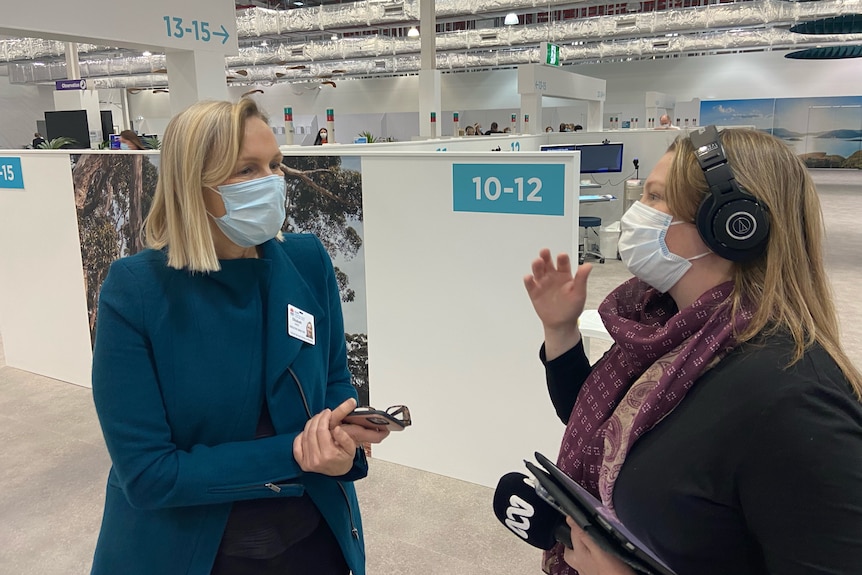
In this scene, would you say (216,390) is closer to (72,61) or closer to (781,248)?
(781,248)

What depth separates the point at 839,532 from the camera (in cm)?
77

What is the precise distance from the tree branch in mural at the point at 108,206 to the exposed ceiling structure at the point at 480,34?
284 inches

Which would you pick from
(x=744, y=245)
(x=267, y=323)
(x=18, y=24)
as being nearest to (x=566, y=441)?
(x=744, y=245)

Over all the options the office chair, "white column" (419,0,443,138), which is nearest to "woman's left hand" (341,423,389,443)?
"white column" (419,0,443,138)

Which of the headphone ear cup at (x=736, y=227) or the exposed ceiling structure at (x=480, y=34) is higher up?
the exposed ceiling structure at (x=480, y=34)

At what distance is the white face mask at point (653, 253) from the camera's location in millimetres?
1083

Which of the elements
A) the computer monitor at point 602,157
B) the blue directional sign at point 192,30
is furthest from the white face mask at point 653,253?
the computer monitor at point 602,157

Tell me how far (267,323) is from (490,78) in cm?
1921

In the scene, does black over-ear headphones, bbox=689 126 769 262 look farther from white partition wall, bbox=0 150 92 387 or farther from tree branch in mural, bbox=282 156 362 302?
white partition wall, bbox=0 150 92 387

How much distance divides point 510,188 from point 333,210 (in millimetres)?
987

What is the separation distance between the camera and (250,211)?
4.14 ft

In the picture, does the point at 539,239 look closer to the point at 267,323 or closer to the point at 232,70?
the point at 267,323

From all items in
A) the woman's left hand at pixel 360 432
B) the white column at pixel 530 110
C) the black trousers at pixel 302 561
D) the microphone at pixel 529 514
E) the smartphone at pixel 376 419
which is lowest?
the black trousers at pixel 302 561

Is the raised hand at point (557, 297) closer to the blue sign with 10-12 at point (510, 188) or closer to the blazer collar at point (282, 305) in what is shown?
the blazer collar at point (282, 305)
